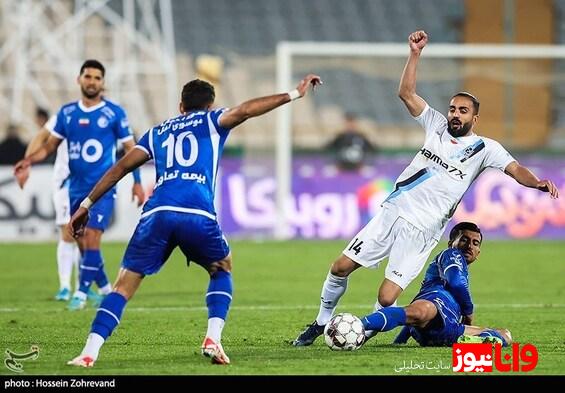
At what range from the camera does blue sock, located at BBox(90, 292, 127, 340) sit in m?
7.95

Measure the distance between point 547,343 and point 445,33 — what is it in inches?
869

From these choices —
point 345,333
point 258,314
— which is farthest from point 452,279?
point 258,314

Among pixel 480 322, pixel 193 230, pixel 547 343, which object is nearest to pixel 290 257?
pixel 480 322

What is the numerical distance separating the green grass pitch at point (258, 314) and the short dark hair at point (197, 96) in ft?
5.87

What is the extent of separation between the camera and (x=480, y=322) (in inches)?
446

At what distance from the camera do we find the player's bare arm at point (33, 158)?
12.1m

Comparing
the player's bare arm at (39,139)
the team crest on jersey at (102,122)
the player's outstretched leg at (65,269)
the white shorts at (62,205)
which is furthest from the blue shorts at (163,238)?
the player's outstretched leg at (65,269)

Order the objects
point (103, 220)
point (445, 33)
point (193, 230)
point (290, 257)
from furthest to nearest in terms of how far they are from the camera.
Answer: point (445, 33)
point (290, 257)
point (103, 220)
point (193, 230)

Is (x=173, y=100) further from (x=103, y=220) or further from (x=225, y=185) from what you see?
(x=103, y=220)

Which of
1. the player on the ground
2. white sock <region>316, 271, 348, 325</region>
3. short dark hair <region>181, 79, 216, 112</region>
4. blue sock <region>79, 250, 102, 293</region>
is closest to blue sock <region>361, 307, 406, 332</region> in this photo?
white sock <region>316, 271, 348, 325</region>

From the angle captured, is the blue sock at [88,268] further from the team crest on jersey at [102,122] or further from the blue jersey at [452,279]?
the blue jersey at [452,279]

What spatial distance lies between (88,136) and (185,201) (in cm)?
505

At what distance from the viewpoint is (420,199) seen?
968 centimetres
